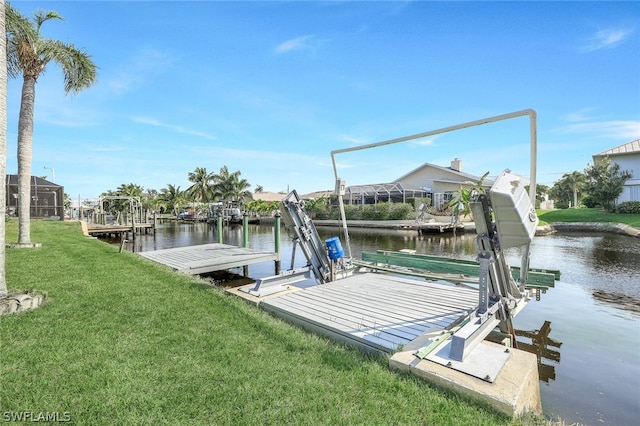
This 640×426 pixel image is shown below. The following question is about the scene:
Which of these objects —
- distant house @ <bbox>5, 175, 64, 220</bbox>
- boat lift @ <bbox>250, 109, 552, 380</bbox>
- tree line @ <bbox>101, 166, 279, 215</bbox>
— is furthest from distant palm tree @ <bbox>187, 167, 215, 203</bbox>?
boat lift @ <bbox>250, 109, 552, 380</bbox>

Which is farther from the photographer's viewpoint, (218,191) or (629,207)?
(218,191)

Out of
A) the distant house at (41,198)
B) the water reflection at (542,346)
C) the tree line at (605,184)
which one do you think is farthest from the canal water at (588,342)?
the tree line at (605,184)

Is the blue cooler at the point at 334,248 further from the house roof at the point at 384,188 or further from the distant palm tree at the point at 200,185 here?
the distant palm tree at the point at 200,185

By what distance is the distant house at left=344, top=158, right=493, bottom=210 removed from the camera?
33844mm

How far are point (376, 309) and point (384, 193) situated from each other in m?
33.1

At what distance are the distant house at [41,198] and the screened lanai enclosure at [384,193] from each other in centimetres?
2652

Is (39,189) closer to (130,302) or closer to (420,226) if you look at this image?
(130,302)

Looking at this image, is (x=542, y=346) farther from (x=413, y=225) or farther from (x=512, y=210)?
(x=413, y=225)

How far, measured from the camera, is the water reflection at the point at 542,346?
438 cm

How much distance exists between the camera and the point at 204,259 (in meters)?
10.0

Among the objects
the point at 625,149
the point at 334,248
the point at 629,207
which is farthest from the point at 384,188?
the point at 334,248

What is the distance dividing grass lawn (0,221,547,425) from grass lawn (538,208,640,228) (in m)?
29.9

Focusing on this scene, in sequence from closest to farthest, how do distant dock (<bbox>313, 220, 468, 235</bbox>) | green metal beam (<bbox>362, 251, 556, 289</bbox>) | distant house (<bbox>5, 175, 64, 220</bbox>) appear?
1. green metal beam (<bbox>362, 251, 556, 289</bbox>)
2. distant house (<bbox>5, 175, 64, 220</bbox>)
3. distant dock (<bbox>313, 220, 468, 235</bbox>)

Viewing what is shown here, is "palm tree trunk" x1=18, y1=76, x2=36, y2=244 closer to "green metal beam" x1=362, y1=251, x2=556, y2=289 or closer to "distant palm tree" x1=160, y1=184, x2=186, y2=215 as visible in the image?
"green metal beam" x1=362, y1=251, x2=556, y2=289
